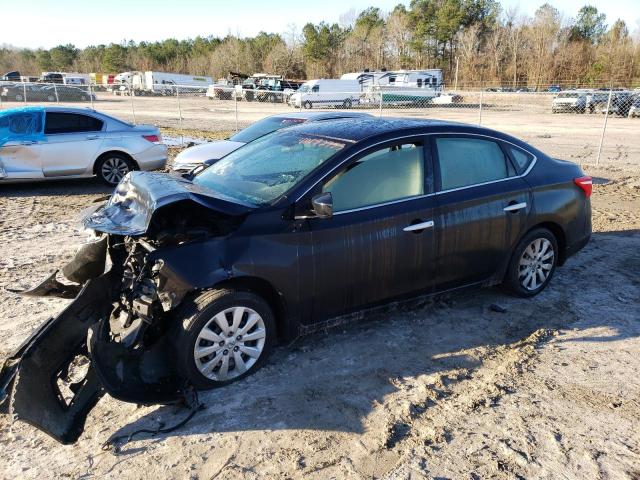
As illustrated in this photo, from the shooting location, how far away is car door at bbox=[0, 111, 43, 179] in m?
9.11

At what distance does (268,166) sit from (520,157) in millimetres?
2350

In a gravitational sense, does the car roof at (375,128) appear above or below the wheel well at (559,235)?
above

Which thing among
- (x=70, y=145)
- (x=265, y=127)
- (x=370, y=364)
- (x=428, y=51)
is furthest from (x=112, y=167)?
(x=428, y=51)

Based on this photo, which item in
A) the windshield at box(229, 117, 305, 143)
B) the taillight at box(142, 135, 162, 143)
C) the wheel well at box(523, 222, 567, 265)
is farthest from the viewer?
the taillight at box(142, 135, 162, 143)

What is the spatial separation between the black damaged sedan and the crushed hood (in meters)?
0.02

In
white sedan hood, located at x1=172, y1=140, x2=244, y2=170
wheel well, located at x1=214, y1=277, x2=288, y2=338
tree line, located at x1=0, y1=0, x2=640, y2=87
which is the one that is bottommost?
wheel well, located at x1=214, y1=277, x2=288, y2=338

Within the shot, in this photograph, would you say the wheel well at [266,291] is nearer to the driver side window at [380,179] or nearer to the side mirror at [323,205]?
the side mirror at [323,205]

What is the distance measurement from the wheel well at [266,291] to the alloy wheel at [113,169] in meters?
7.24

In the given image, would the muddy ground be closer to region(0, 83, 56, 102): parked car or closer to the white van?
the white van

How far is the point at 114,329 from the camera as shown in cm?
353

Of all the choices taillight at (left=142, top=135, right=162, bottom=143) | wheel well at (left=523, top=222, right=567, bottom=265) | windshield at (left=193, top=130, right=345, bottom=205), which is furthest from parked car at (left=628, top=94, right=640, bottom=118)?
windshield at (left=193, top=130, right=345, bottom=205)

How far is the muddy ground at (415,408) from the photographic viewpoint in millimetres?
2916

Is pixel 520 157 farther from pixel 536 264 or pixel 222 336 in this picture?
pixel 222 336

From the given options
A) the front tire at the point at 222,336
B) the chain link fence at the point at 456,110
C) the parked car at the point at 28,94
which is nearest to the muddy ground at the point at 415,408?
the front tire at the point at 222,336
